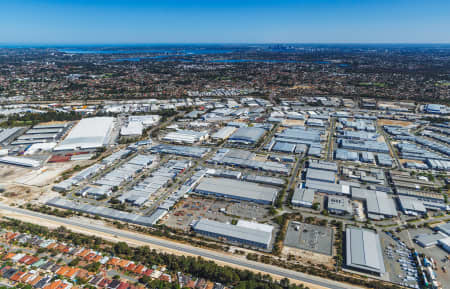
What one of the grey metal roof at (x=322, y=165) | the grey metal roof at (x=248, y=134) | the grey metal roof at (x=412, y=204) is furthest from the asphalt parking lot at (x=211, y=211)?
the grey metal roof at (x=248, y=134)

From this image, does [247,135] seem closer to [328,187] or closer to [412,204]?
[328,187]

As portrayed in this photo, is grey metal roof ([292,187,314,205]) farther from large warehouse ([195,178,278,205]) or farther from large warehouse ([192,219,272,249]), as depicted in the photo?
large warehouse ([192,219,272,249])

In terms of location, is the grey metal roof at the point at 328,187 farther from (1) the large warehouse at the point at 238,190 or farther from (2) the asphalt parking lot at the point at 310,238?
(2) the asphalt parking lot at the point at 310,238

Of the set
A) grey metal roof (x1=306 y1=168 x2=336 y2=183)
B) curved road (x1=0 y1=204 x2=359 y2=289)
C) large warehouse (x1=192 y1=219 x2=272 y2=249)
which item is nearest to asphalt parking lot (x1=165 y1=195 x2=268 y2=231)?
large warehouse (x1=192 y1=219 x2=272 y2=249)

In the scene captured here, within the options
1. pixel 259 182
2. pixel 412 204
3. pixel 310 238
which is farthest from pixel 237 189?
pixel 412 204

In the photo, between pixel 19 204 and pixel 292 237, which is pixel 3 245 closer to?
pixel 19 204
